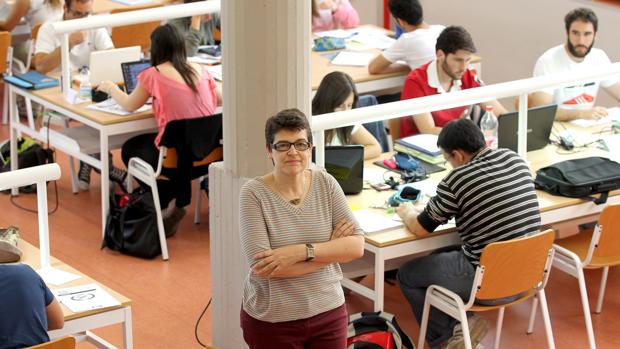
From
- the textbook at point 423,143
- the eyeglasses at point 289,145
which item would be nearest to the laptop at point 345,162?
the textbook at point 423,143

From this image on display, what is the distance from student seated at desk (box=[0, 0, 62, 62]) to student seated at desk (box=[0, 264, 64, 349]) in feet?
17.6

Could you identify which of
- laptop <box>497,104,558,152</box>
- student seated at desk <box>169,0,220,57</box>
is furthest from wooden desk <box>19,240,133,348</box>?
student seated at desk <box>169,0,220,57</box>

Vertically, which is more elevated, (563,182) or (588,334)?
(563,182)

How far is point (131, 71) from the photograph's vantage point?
699 cm

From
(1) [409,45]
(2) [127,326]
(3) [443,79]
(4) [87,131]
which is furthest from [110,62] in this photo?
(2) [127,326]

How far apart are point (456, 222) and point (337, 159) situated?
0.71 meters

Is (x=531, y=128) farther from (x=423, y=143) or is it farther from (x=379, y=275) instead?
(x=379, y=275)

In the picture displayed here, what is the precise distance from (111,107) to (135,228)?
0.76 metres

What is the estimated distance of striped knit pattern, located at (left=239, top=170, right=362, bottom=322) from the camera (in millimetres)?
4203

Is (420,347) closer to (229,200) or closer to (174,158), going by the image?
(229,200)

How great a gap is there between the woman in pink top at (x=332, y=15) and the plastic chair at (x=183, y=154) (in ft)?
8.74

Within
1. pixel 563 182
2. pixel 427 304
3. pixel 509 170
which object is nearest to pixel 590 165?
pixel 563 182

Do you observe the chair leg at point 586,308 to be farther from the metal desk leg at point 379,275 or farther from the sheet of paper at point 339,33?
the sheet of paper at point 339,33

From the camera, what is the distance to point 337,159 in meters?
5.53
